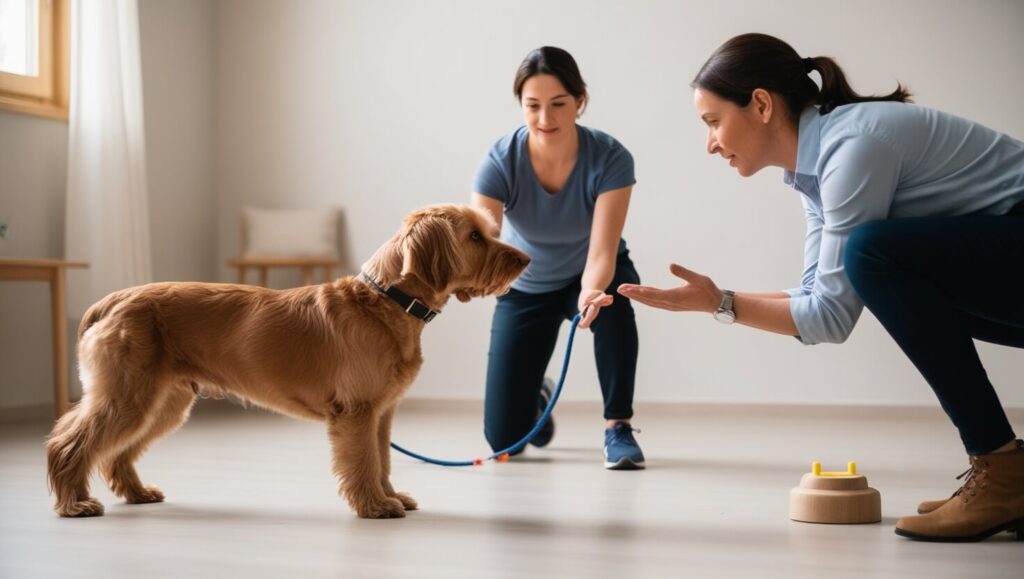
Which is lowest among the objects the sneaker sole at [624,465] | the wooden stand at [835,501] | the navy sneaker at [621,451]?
the sneaker sole at [624,465]

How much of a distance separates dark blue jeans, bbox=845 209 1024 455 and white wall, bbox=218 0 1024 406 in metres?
3.13

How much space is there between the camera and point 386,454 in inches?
102

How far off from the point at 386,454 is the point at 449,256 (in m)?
0.53

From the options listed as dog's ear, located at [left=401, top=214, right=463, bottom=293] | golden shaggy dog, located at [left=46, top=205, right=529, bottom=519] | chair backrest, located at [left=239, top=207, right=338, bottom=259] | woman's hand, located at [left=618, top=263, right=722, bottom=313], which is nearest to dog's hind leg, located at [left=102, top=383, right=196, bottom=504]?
golden shaggy dog, located at [left=46, top=205, right=529, bottom=519]

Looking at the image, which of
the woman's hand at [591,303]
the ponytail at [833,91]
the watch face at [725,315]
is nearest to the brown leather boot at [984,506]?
the watch face at [725,315]

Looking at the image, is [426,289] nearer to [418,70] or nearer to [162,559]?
[162,559]

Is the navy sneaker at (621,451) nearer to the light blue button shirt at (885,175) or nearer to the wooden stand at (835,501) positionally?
the wooden stand at (835,501)

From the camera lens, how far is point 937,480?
3.12 meters

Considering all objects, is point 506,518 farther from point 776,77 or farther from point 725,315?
point 776,77

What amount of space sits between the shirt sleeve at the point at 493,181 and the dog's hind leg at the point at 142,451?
4.06 ft

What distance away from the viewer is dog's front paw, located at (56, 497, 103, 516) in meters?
2.44

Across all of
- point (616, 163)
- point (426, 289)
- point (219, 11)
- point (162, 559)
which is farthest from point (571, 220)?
point (219, 11)

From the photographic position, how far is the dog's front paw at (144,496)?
8.76 ft

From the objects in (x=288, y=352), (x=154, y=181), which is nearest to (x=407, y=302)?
(x=288, y=352)
